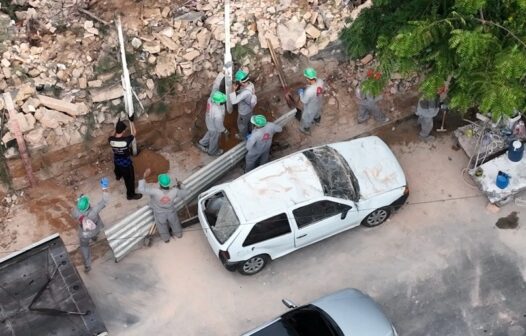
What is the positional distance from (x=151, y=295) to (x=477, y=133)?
6573 millimetres

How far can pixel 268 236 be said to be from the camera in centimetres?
1088

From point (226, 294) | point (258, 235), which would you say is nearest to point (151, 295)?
point (226, 294)

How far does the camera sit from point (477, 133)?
12.8 meters

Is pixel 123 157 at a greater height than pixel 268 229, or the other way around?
pixel 123 157

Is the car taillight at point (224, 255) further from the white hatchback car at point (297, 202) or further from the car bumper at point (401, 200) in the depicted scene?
the car bumper at point (401, 200)

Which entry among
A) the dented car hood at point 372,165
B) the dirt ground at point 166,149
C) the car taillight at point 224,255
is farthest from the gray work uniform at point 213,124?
the car taillight at point 224,255

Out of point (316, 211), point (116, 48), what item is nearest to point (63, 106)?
point (116, 48)

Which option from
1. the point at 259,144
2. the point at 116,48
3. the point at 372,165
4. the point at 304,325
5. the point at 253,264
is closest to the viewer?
the point at 304,325

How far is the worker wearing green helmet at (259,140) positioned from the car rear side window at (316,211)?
5.50 feet

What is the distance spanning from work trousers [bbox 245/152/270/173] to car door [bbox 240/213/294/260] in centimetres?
183

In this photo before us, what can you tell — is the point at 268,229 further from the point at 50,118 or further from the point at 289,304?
the point at 50,118

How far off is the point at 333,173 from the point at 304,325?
273cm

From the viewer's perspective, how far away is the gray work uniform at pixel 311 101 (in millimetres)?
12430

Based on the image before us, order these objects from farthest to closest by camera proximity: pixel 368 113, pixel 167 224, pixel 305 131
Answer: pixel 368 113 < pixel 305 131 < pixel 167 224
